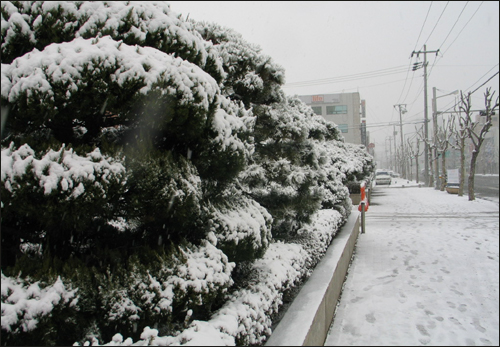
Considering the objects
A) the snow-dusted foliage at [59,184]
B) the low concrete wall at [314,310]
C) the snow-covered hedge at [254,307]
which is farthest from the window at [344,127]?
the snow-dusted foliage at [59,184]

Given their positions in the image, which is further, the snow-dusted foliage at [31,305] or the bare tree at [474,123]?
the bare tree at [474,123]

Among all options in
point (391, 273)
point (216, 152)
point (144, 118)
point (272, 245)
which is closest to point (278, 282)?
point (272, 245)

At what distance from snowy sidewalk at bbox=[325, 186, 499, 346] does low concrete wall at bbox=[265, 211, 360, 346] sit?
0.77ft

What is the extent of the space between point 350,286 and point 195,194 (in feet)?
11.6

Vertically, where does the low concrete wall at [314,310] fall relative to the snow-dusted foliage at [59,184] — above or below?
below

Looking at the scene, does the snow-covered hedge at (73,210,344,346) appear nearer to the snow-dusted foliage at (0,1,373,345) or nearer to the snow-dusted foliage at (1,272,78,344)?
the snow-dusted foliage at (0,1,373,345)

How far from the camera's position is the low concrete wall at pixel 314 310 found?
2546 mm

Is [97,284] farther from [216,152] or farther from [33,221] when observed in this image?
[216,152]

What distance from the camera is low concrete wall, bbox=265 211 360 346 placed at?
2546 millimetres

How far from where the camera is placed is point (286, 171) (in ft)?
15.8

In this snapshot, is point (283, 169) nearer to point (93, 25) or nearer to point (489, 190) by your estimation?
point (489, 190)

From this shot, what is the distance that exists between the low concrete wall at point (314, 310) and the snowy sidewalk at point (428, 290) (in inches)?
9.3

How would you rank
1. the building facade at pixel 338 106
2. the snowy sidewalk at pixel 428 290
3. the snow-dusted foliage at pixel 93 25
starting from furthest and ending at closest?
1. the building facade at pixel 338 106
2. the snowy sidewalk at pixel 428 290
3. the snow-dusted foliage at pixel 93 25

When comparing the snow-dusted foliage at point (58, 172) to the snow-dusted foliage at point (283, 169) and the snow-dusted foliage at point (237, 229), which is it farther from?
the snow-dusted foliage at point (283, 169)
